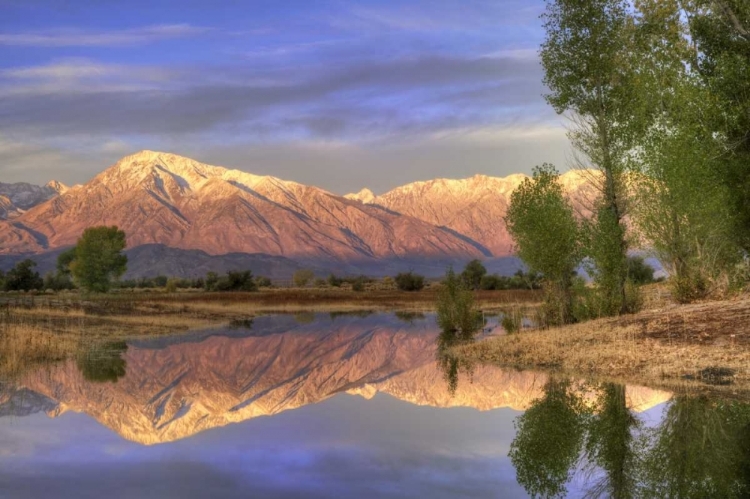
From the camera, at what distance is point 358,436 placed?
1655 centimetres

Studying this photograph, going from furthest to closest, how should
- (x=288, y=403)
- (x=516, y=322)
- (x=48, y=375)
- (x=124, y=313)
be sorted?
(x=124, y=313), (x=516, y=322), (x=48, y=375), (x=288, y=403)

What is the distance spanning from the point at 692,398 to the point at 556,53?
23.3 metres

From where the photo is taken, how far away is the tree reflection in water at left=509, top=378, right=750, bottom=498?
11.4m

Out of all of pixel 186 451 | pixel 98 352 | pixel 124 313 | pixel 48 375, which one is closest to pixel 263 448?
pixel 186 451

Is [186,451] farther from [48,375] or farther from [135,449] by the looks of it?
[48,375]

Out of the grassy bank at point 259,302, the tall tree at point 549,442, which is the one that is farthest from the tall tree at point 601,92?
the grassy bank at point 259,302

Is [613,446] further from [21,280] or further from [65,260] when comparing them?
[65,260]

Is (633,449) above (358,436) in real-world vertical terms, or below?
above

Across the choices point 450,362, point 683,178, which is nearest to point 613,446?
point 450,362

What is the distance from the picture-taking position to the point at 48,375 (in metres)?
26.2

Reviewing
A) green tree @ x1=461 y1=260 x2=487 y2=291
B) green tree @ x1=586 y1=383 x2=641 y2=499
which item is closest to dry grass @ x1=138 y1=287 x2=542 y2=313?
green tree @ x1=461 y1=260 x2=487 y2=291

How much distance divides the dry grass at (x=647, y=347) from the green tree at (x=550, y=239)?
11.3ft

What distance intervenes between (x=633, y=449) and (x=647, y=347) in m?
12.1

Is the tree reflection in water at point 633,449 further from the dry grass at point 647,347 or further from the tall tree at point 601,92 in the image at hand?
the tall tree at point 601,92
